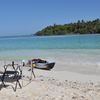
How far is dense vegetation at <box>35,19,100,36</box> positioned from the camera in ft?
398

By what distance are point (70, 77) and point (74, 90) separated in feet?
13.5

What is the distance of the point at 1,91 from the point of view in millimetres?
9383

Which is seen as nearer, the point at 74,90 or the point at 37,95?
the point at 37,95

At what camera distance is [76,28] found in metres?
130

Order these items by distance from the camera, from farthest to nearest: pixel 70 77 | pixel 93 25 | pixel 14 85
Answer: pixel 93 25 < pixel 70 77 < pixel 14 85

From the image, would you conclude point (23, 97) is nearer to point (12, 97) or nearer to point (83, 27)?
point (12, 97)

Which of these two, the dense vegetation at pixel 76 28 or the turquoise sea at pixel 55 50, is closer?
the turquoise sea at pixel 55 50

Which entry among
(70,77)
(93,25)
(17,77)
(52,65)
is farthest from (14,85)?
(93,25)

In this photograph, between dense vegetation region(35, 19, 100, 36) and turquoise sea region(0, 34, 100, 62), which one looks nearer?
turquoise sea region(0, 34, 100, 62)

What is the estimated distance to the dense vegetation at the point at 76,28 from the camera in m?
121

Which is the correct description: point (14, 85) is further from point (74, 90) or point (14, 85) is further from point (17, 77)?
point (74, 90)

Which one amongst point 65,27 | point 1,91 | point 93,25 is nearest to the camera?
point 1,91

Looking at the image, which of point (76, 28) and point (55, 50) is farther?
point (76, 28)

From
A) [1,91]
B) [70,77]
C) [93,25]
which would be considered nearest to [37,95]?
[1,91]
